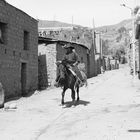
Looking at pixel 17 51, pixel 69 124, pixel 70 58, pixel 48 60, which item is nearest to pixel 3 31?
pixel 17 51

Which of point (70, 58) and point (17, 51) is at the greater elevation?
point (17, 51)

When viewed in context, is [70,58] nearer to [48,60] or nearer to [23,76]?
[23,76]

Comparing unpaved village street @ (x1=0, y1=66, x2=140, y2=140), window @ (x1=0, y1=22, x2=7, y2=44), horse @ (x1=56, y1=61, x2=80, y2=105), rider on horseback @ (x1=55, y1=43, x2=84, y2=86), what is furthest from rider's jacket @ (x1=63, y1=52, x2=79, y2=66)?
window @ (x1=0, y1=22, x2=7, y2=44)

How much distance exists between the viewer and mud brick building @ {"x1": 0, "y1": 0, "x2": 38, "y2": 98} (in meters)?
12.8

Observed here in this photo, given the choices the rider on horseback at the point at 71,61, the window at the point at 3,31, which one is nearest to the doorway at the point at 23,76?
the window at the point at 3,31

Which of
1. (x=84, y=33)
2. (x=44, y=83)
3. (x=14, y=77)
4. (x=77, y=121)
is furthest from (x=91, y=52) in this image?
(x=77, y=121)

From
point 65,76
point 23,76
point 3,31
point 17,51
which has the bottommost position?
point 23,76

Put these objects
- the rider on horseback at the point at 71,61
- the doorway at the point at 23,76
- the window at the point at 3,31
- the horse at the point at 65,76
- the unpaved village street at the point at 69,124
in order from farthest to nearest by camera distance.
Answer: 1. the doorway at the point at 23,76
2. the window at the point at 3,31
3. the rider on horseback at the point at 71,61
4. the horse at the point at 65,76
5. the unpaved village street at the point at 69,124

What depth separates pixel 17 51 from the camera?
46.9ft

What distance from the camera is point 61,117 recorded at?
296 inches

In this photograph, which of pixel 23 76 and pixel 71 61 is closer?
pixel 71 61

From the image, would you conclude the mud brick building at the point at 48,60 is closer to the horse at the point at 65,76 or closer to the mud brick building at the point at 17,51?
the mud brick building at the point at 17,51

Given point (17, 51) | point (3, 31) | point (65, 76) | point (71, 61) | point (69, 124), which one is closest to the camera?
point (69, 124)

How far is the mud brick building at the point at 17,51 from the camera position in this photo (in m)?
12.8
